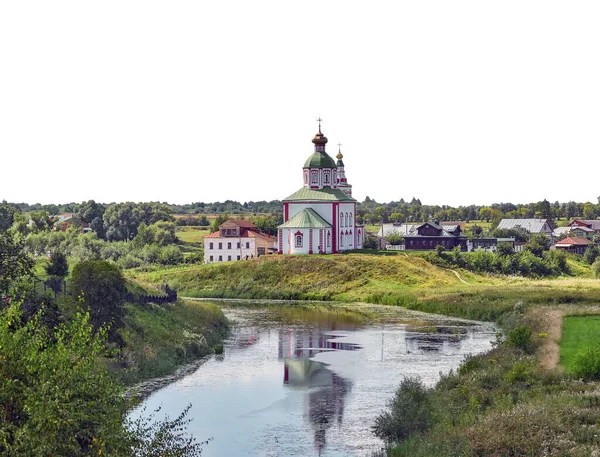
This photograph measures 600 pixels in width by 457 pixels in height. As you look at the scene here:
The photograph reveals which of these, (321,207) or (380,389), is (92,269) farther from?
(321,207)

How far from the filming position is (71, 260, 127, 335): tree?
32.8 m

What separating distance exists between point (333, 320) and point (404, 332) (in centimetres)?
797

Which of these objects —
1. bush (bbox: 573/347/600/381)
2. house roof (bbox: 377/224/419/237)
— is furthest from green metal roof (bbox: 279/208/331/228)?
bush (bbox: 573/347/600/381)

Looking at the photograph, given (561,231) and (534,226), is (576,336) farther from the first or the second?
(561,231)

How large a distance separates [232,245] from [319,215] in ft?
44.9

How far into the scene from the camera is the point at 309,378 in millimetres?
34688

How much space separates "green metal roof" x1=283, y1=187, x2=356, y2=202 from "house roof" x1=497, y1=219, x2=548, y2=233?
167 feet

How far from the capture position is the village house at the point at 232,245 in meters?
94.0

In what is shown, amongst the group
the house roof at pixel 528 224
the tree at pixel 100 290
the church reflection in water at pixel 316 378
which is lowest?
the church reflection in water at pixel 316 378

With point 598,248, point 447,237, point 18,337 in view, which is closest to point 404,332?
point 18,337

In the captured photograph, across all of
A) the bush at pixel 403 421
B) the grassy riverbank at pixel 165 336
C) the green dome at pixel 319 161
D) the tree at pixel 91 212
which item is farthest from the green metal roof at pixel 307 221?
the tree at pixel 91 212

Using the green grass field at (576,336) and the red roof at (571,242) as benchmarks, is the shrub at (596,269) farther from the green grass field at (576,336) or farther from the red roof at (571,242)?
the green grass field at (576,336)

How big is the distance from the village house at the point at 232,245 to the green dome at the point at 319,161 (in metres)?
11.7

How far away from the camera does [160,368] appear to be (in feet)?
112
